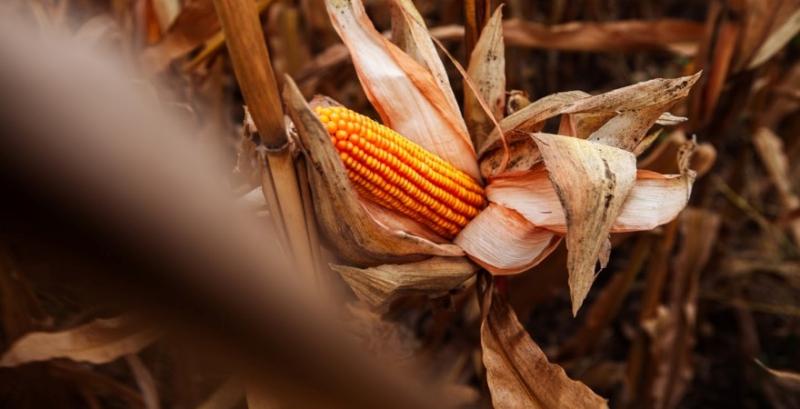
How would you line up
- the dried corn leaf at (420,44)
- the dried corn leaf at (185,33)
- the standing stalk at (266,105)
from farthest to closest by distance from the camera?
the dried corn leaf at (185,33) → the dried corn leaf at (420,44) → the standing stalk at (266,105)

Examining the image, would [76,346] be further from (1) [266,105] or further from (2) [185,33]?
(2) [185,33]

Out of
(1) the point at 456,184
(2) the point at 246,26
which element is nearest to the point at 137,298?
(2) the point at 246,26

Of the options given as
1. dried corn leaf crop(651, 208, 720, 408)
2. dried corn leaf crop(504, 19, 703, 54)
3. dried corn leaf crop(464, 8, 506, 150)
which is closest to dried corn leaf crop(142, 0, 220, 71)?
dried corn leaf crop(464, 8, 506, 150)

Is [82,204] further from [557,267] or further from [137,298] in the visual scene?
[557,267]

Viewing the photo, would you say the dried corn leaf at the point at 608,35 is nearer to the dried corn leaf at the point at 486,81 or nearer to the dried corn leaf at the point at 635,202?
the dried corn leaf at the point at 486,81

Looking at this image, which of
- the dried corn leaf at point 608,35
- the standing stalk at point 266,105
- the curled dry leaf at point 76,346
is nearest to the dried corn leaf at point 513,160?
the standing stalk at point 266,105

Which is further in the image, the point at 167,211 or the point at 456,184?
the point at 456,184
